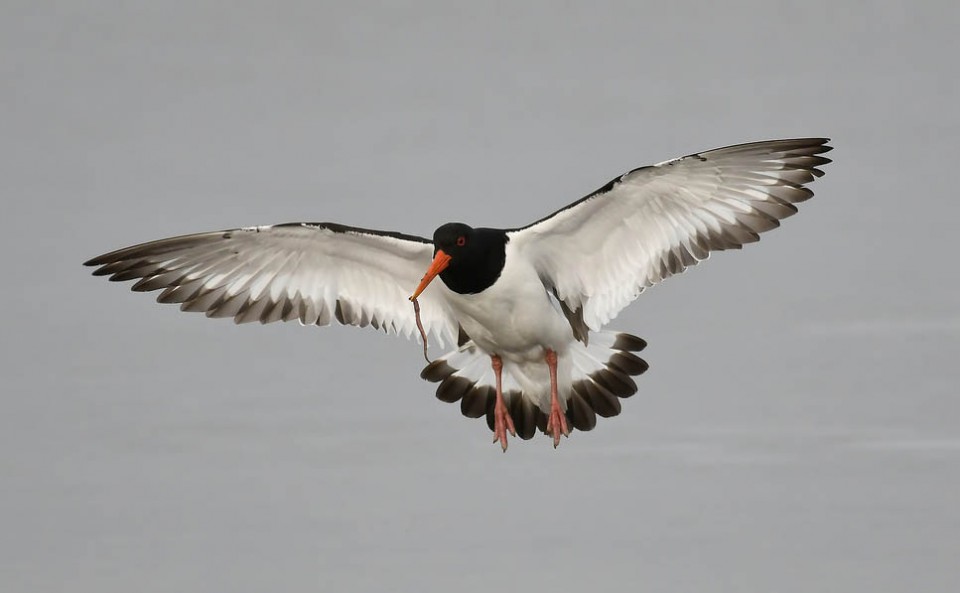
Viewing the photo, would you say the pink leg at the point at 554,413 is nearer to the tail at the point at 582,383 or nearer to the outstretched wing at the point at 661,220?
the tail at the point at 582,383

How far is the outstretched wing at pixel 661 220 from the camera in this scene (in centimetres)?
945

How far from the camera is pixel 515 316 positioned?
32.1ft

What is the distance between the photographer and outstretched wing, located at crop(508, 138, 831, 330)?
9445 mm

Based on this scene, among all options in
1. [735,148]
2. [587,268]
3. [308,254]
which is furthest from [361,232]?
[735,148]

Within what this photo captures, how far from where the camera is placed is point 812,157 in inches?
372

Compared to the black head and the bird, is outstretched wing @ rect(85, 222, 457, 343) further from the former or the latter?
the black head

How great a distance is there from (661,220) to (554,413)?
154cm

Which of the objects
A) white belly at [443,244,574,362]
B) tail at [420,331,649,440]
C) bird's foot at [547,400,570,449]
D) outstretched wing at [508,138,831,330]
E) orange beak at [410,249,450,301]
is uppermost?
outstretched wing at [508,138,831,330]

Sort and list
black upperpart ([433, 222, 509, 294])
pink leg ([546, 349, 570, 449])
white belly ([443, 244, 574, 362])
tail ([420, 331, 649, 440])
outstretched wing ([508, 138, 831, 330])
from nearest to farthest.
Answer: outstretched wing ([508, 138, 831, 330]), black upperpart ([433, 222, 509, 294]), white belly ([443, 244, 574, 362]), pink leg ([546, 349, 570, 449]), tail ([420, 331, 649, 440])

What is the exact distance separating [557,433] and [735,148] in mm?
2373

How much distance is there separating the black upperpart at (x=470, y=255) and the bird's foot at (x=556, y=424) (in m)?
1.11

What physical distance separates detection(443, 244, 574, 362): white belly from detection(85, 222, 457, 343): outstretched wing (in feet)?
1.92

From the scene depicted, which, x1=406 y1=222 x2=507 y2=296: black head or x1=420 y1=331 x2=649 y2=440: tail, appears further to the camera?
x1=420 y1=331 x2=649 y2=440: tail

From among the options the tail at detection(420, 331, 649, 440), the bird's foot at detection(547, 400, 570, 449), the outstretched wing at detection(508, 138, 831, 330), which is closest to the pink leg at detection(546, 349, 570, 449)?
the bird's foot at detection(547, 400, 570, 449)
